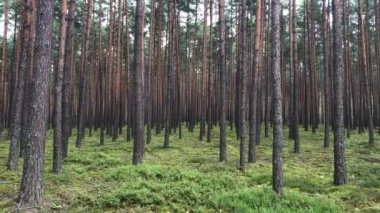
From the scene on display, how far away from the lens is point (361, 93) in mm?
25422

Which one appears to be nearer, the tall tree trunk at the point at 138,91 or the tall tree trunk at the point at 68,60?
the tall tree trunk at the point at 68,60

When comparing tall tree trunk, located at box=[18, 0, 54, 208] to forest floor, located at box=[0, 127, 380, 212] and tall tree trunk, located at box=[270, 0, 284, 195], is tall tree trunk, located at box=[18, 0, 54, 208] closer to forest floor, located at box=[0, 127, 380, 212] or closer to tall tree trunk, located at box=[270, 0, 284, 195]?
forest floor, located at box=[0, 127, 380, 212]

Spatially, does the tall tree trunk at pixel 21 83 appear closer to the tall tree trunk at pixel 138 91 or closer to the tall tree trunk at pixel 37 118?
the tall tree trunk at pixel 138 91

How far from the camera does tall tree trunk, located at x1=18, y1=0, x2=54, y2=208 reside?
294 inches

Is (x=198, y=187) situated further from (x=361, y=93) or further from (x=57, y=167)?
(x=361, y=93)

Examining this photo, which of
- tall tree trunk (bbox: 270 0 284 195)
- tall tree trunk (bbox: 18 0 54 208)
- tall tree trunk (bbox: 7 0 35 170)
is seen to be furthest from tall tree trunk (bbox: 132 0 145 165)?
tall tree trunk (bbox: 270 0 284 195)

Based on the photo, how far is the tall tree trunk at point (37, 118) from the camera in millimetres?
7469

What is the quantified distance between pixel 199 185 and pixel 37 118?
421cm

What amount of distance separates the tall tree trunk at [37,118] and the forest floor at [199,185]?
0.39 meters

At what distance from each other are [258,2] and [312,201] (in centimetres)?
945

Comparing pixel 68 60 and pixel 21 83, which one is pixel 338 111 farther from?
pixel 21 83

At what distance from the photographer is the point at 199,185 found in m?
9.52

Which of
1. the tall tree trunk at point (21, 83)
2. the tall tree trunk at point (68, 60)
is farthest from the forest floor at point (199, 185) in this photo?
the tall tree trunk at point (68, 60)

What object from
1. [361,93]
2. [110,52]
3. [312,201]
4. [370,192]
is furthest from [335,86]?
[361,93]
